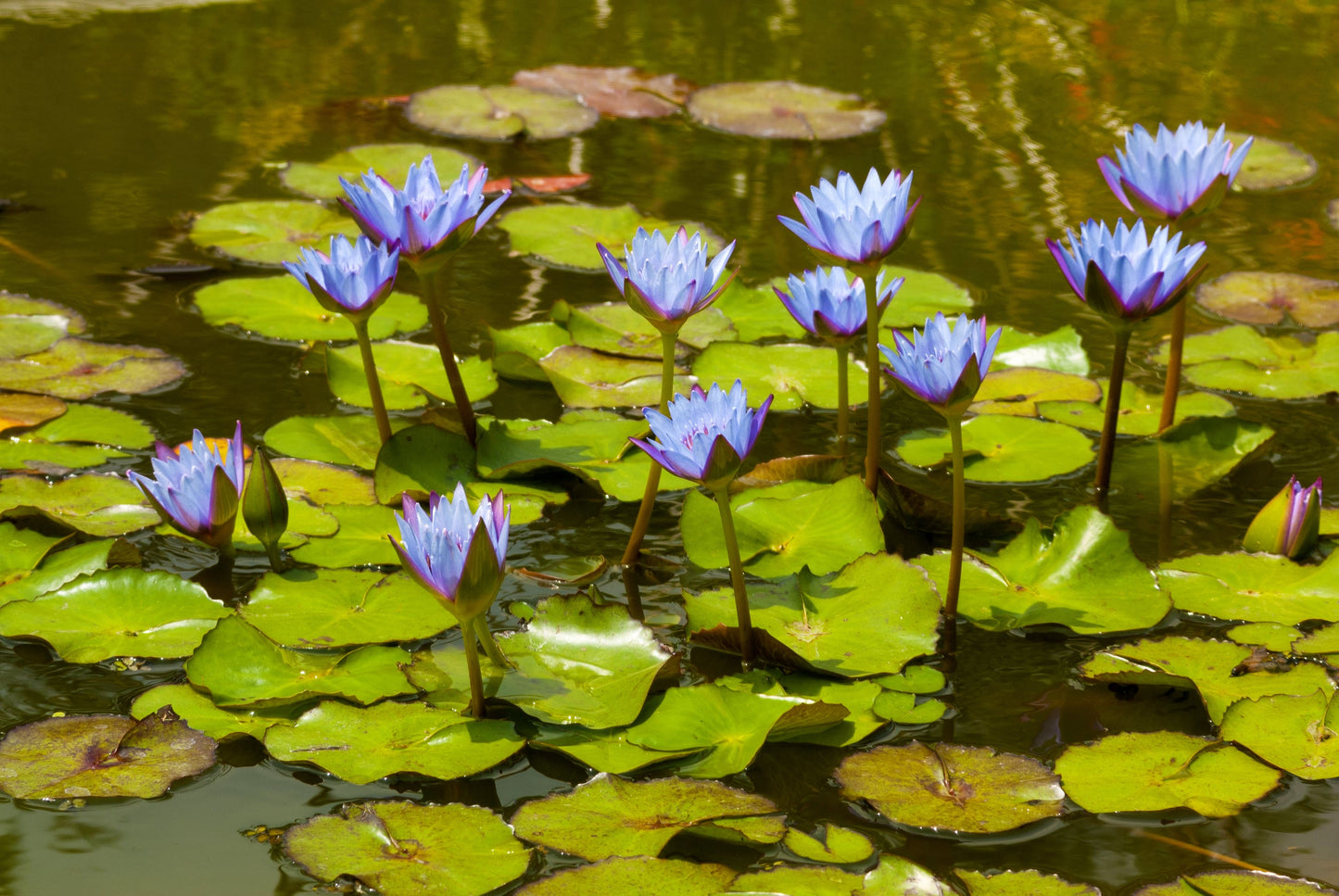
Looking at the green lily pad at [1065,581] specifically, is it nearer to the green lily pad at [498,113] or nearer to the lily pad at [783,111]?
the lily pad at [783,111]

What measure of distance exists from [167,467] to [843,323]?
1.11m

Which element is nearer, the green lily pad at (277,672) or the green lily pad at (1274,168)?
the green lily pad at (277,672)

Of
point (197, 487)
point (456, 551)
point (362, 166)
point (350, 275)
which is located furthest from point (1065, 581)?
point (362, 166)

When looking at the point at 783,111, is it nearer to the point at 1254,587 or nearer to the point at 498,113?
the point at 498,113

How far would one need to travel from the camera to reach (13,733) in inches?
64.3

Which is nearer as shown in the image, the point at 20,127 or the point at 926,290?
the point at 926,290

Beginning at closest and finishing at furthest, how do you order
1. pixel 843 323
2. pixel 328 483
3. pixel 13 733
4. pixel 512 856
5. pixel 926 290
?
1. pixel 512 856
2. pixel 13 733
3. pixel 843 323
4. pixel 328 483
5. pixel 926 290

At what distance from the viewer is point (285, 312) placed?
286 cm

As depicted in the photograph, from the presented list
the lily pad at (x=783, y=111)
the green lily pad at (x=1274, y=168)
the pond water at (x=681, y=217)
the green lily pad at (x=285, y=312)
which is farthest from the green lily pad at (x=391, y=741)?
the green lily pad at (x=1274, y=168)

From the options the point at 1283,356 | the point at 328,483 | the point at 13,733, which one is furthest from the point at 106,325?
the point at 1283,356

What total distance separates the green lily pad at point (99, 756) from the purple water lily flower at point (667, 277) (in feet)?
2.87

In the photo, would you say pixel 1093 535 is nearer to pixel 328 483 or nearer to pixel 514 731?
pixel 514 731

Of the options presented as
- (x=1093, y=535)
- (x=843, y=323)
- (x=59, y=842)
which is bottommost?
(x=59, y=842)

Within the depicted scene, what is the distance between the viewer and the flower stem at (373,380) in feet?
6.90
